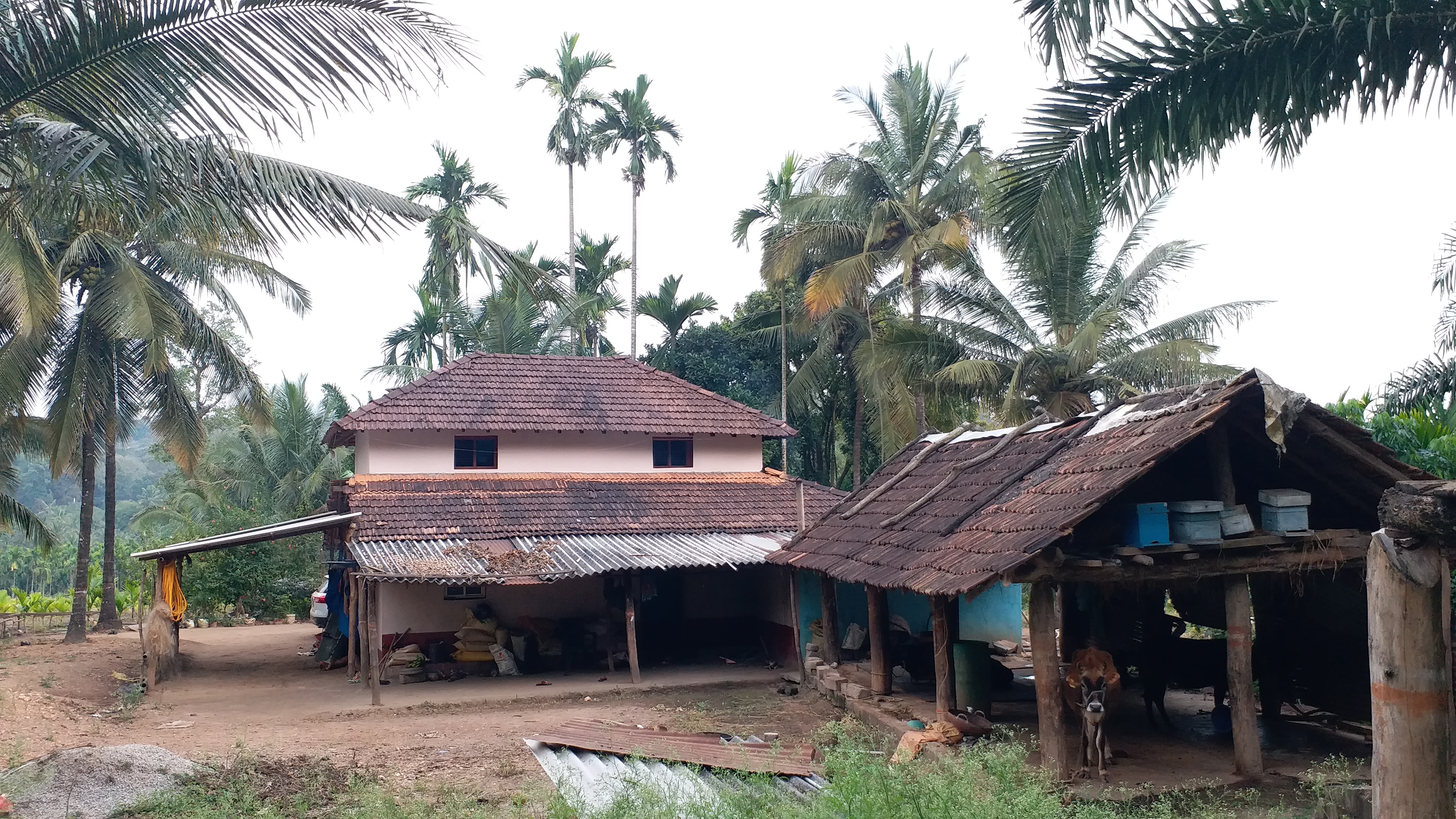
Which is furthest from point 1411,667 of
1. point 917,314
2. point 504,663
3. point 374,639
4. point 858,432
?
point 858,432

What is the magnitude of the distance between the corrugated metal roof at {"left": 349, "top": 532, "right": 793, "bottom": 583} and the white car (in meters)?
4.81

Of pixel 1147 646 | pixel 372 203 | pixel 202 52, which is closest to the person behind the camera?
pixel 202 52

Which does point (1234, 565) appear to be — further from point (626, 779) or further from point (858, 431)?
point (858, 431)

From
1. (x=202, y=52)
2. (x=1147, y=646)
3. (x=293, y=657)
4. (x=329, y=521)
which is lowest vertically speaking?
(x=293, y=657)

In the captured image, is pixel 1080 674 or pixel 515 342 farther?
pixel 515 342

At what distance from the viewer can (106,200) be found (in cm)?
613

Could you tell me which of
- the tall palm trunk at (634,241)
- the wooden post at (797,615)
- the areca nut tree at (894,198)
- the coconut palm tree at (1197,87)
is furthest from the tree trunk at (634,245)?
the coconut palm tree at (1197,87)

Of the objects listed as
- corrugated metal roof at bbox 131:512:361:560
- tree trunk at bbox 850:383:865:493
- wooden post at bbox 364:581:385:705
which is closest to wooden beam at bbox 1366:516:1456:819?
wooden post at bbox 364:581:385:705

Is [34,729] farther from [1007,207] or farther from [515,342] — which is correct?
→ [515,342]

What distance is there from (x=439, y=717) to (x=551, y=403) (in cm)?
686

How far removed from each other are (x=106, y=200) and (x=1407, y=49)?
7.67m

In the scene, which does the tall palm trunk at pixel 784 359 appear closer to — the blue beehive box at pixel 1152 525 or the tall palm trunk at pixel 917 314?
the tall palm trunk at pixel 917 314

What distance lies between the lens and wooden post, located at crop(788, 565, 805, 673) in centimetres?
1495

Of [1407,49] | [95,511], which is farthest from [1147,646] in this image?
[95,511]
